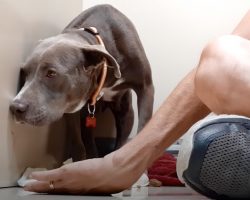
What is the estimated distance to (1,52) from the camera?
109 centimetres

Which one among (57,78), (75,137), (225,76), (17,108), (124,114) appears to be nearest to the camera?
(225,76)

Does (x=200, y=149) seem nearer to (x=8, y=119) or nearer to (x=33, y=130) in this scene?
(x=8, y=119)

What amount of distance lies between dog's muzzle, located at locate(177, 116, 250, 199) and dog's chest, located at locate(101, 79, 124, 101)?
31.7 inches

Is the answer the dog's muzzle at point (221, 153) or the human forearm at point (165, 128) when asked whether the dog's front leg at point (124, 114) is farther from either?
the dog's muzzle at point (221, 153)

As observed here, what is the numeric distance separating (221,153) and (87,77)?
0.72 meters

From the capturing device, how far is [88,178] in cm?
89

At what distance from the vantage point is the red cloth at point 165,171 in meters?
1.31

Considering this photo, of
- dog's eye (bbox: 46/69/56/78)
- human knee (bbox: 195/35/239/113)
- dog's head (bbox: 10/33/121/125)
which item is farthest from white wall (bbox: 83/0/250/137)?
human knee (bbox: 195/35/239/113)

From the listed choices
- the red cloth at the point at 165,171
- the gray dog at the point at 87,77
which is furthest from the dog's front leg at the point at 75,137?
the red cloth at the point at 165,171

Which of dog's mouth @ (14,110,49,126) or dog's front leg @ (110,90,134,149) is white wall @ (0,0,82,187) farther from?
dog's front leg @ (110,90,134,149)

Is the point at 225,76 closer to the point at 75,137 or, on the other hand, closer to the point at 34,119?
the point at 34,119

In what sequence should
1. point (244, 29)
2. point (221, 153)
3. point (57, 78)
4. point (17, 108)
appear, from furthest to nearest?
point (57, 78) < point (17, 108) < point (244, 29) < point (221, 153)

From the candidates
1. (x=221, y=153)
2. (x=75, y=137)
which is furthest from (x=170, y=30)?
(x=221, y=153)

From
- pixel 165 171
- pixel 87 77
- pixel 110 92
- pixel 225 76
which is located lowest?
pixel 165 171
